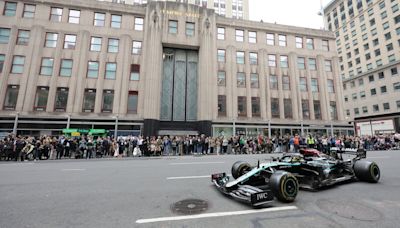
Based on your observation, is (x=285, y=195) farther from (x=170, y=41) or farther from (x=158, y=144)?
(x=170, y=41)

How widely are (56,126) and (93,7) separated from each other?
15.8 metres

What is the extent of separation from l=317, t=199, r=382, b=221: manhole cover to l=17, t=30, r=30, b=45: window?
3136 centimetres

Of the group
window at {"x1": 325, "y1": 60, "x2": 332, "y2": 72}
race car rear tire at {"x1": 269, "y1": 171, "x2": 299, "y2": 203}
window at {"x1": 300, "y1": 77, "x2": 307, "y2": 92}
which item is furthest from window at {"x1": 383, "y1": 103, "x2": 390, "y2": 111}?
race car rear tire at {"x1": 269, "y1": 171, "x2": 299, "y2": 203}

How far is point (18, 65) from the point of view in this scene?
21562 mm

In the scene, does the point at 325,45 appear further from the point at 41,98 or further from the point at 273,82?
the point at 41,98

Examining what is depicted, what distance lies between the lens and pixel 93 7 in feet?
79.7

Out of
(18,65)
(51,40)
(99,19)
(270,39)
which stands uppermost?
(270,39)

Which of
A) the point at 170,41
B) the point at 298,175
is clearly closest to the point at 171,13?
the point at 170,41

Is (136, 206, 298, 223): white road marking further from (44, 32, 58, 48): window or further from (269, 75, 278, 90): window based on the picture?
(44, 32, 58, 48): window

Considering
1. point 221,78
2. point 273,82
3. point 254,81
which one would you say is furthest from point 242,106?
point 273,82

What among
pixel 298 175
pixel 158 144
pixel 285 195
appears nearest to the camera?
pixel 285 195

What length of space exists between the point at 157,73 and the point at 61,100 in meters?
11.5

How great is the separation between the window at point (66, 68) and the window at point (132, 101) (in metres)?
7.46

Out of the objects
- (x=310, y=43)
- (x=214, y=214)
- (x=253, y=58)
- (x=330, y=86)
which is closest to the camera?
(x=214, y=214)
